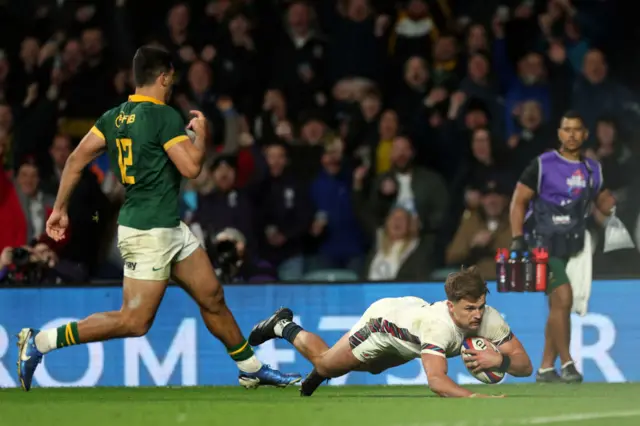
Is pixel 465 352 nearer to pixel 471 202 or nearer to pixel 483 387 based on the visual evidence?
pixel 483 387

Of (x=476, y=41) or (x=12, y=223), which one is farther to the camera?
(x=476, y=41)

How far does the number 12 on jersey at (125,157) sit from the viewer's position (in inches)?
379

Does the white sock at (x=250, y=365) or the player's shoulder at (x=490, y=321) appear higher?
the player's shoulder at (x=490, y=321)

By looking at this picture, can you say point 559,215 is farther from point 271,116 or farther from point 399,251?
point 271,116

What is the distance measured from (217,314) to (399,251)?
14.8 ft

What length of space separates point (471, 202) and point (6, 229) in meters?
4.31

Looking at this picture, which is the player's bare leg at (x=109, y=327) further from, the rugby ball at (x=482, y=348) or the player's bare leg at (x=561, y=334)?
the player's bare leg at (x=561, y=334)

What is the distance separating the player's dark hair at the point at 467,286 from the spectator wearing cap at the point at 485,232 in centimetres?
473

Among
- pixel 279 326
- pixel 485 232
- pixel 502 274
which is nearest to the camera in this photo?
pixel 279 326

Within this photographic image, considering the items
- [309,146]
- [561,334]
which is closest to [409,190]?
[309,146]

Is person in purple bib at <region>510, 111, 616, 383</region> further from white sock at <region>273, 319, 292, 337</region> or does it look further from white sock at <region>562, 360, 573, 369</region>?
white sock at <region>273, 319, 292, 337</region>

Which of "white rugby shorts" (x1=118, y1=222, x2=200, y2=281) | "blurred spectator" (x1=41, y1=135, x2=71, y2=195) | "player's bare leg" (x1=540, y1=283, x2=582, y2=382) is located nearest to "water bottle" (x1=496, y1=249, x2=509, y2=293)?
"player's bare leg" (x1=540, y1=283, x2=582, y2=382)

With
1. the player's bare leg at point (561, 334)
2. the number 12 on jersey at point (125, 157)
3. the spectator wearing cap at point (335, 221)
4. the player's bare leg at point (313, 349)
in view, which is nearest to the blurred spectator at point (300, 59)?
the spectator wearing cap at point (335, 221)

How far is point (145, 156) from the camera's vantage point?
31.6 feet
